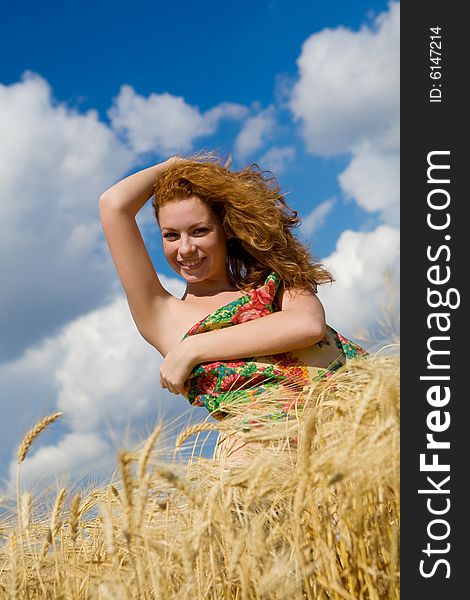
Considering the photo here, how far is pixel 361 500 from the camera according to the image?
4.69 feet

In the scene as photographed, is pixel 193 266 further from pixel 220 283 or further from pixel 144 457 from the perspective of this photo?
pixel 144 457

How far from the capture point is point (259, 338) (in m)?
2.46

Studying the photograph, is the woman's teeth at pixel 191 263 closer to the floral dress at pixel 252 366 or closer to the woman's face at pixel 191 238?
the woman's face at pixel 191 238

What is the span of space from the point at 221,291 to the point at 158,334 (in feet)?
0.97

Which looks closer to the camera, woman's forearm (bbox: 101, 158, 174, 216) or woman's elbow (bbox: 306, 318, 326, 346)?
woman's elbow (bbox: 306, 318, 326, 346)

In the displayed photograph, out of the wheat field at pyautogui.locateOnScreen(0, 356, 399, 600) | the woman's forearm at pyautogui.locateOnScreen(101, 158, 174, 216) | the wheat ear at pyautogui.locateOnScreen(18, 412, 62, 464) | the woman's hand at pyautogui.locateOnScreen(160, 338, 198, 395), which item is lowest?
the wheat field at pyautogui.locateOnScreen(0, 356, 399, 600)

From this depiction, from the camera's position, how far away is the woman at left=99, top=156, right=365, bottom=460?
250 cm

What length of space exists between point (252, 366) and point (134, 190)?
79 centimetres

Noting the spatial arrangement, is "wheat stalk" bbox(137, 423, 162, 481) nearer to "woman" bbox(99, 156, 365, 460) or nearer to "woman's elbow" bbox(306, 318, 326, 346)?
"woman" bbox(99, 156, 365, 460)

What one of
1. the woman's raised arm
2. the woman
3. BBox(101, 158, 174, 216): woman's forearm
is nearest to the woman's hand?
the woman

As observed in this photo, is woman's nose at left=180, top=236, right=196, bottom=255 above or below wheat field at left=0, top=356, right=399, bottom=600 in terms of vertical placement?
above

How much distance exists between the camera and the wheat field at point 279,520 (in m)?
1.39

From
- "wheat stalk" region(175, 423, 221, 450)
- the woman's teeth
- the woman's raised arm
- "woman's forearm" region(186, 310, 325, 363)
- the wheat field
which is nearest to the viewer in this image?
the wheat field

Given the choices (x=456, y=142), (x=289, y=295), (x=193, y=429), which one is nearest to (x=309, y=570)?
(x=193, y=429)
